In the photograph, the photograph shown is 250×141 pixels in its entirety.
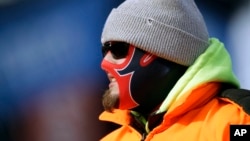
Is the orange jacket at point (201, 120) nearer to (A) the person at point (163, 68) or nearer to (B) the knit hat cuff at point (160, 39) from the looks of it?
(A) the person at point (163, 68)

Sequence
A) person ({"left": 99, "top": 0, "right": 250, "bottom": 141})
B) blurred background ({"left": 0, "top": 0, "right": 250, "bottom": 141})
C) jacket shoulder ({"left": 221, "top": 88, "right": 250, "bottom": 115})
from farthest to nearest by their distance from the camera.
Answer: blurred background ({"left": 0, "top": 0, "right": 250, "bottom": 141}) < person ({"left": 99, "top": 0, "right": 250, "bottom": 141}) < jacket shoulder ({"left": 221, "top": 88, "right": 250, "bottom": 115})

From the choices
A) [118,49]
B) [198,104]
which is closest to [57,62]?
[118,49]

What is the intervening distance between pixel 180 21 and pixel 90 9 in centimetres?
51

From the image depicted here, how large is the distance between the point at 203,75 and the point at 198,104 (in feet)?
0.21

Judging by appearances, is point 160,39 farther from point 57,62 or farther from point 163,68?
point 57,62

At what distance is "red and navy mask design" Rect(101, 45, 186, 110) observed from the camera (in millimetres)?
1029

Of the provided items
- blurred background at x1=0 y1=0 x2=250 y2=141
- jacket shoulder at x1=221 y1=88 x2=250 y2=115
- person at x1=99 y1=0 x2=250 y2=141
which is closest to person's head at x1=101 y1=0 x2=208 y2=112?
person at x1=99 y1=0 x2=250 y2=141

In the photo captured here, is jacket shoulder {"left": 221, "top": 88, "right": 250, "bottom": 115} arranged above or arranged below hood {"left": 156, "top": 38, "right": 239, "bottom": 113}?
below

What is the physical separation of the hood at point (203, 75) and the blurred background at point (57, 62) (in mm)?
432

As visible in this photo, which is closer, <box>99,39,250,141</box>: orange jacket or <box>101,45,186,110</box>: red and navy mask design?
<box>99,39,250,141</box>: orange jacket

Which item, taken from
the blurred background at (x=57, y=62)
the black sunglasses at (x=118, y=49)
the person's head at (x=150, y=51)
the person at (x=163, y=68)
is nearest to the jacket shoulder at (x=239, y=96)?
the person at (x=163, y=68)

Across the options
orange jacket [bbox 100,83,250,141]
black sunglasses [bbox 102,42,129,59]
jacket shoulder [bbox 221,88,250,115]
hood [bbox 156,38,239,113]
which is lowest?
orange jacket [bbox 100,83,250,141]

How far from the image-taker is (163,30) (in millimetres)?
1034

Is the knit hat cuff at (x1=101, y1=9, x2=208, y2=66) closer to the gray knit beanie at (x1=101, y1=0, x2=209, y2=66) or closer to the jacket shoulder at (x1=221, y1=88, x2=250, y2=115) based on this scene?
the gray knit beanie at (x1=101, y1=0, x2=209, y2=66)
